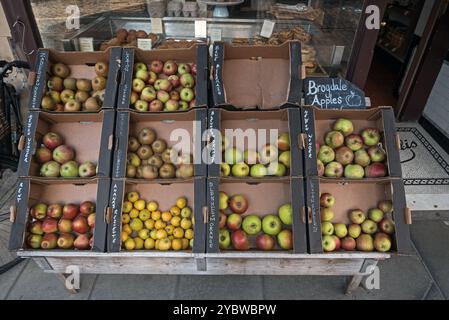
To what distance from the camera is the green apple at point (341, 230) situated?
2283 mm

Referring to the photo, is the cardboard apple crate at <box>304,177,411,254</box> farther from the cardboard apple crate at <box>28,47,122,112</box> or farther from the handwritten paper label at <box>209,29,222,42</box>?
the handwritten paper label at <box>209,29,222,42</box>

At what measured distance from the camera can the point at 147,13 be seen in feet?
13.0

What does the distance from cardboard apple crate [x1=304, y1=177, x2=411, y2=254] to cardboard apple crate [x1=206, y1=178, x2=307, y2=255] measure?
6 centimetres

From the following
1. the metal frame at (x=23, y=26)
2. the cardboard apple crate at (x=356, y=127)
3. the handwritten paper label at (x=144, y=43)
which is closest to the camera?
the cardboard apple crate at (x=356, y=127)

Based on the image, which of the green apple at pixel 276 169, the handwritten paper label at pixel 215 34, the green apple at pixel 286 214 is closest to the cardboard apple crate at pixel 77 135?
the green apple at pixel 276 169

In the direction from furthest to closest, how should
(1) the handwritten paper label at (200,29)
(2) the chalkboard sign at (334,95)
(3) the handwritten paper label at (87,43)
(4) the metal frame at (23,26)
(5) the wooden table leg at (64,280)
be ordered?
(1) the handwritten paper label at (200,29) → (3) the handwritten paper label at (87,43) → (4) the metal frame at (23,26) → (2) the chalkboard sign at (334,95) → (5) the wooden table leg at (64,280)

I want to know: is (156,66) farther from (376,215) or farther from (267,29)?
(376,215)

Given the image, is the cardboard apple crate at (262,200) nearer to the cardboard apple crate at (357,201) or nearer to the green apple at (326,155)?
the cardboard apple crate at (357,201)

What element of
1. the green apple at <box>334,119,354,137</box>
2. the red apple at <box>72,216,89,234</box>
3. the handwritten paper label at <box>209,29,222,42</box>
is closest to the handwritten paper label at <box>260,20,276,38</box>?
the handwritten paper label at <box>209,29,222,42</box>

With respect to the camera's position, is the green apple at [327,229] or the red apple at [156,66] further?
the red apple at [156,66]

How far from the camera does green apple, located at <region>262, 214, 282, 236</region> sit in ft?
7.48

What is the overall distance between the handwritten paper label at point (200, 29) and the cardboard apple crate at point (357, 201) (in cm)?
250
